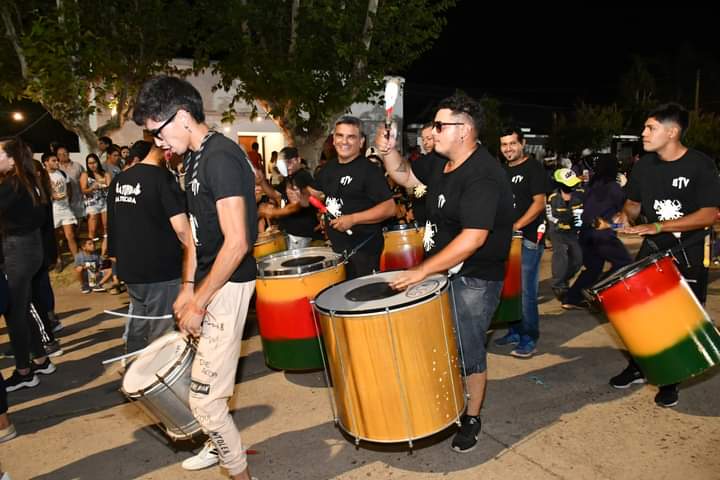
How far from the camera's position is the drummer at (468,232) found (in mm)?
2951

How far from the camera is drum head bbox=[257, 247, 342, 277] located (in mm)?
4145

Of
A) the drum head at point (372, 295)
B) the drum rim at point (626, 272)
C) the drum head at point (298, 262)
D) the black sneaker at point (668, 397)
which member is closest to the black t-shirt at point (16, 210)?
the drum head at point (298, 262)

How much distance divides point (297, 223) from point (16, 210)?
8.54 ft

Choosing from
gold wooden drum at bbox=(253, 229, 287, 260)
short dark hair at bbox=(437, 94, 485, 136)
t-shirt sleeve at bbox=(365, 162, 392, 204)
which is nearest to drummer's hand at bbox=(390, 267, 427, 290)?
short dark hair at bbox=(437, 94, 485, 136)

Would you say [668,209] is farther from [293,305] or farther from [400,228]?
[293,305]

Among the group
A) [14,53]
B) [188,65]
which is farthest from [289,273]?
[188,65]

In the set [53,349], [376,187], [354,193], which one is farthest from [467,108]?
[53,349]

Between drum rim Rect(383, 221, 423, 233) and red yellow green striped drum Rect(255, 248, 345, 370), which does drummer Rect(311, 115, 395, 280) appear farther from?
drum rim Rect(383, 221, 423, 233)

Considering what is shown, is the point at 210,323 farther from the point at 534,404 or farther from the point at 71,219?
the point at 71,219

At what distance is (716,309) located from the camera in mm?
6109

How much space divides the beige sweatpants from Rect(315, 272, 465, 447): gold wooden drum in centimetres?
47

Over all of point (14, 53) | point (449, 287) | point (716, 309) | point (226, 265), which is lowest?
point (716, 309)

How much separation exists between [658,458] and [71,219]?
8659 millimetres

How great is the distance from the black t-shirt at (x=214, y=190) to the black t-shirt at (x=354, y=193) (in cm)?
182
